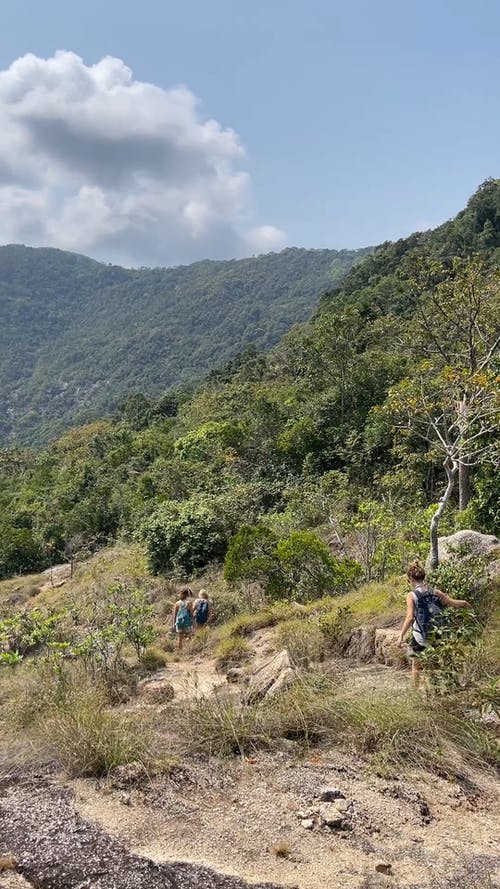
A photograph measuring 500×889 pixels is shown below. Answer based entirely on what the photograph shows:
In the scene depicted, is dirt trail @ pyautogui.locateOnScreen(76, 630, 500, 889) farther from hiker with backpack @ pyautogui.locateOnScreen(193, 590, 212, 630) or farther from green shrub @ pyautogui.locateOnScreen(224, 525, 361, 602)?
green shrub @ pyautogui.locateOnScreen(224, 525, 361, 602)

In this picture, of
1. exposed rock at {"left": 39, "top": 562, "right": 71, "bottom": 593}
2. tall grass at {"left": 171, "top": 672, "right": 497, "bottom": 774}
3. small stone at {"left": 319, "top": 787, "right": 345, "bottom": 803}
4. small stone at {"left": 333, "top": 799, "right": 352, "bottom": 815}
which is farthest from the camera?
exposed rock at {"left": 39, "top": 562, "right": 71, "bottom": 593}

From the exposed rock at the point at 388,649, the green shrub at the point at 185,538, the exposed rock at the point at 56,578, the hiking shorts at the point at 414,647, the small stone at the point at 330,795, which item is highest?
the hiking shorts at the point at 414,647

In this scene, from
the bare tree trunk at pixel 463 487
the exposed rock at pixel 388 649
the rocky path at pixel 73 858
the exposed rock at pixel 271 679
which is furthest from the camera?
the bare tree trunk at pixel 463 487

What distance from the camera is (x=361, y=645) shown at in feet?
20.8

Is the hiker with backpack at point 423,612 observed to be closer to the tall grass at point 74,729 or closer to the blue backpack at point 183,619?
the tall grass at point 74,729

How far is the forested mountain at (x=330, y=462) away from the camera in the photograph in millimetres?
9547

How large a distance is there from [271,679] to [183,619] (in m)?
3.73

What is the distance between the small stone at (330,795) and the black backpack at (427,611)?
1878 millimetres

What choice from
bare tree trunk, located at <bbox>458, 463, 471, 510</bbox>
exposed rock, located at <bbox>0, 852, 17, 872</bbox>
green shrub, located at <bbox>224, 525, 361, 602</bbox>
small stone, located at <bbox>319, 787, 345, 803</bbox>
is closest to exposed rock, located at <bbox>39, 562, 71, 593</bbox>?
green shrub, located at <bbox>224, 525, 361, 602</bbox>

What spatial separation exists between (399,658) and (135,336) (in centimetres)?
14641

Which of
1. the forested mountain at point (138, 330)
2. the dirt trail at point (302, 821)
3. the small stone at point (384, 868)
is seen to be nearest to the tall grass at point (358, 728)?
the dirt trail at point (302, 821)

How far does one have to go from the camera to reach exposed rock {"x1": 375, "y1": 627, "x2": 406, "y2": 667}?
5793 mm

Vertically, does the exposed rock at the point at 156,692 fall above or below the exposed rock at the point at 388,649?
below

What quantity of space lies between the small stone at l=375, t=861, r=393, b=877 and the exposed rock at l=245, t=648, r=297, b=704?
77.0 inches
